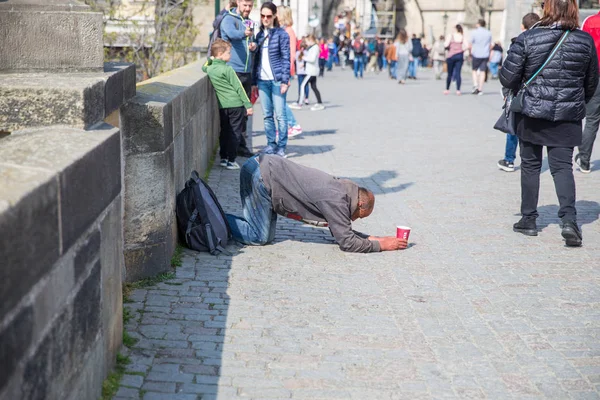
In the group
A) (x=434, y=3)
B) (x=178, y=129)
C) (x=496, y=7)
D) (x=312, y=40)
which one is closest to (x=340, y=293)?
(x=178, y=129)

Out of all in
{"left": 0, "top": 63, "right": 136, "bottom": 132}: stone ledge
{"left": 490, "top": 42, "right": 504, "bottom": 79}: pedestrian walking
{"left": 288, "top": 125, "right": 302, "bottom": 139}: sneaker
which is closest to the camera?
{"left": 0, "top": 63, "right": 136, "bottom": 132}: stone ledge

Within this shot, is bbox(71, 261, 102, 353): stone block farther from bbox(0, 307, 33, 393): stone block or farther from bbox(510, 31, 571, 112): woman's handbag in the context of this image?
bbox(510, 31, 571, 112): woman's handbag

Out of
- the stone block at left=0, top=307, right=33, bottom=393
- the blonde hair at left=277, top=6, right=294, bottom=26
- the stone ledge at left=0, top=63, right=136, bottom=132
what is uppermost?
the blonde hair at left=277, top=6, right=294, bottom=26

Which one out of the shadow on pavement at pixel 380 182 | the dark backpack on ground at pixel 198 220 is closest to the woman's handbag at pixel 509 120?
the shadow on pavement at pixel 380 182

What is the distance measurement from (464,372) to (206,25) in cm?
2210

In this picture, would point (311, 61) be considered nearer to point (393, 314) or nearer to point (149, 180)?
point (149, 180)

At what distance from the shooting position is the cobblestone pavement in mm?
4195

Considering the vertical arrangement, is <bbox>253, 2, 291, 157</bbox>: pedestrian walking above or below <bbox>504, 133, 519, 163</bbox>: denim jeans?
above

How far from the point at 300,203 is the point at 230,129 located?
3820mm

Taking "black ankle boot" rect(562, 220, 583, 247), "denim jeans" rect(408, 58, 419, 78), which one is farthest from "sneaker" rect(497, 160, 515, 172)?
"denim jeans" rect(408, 58, 419, 78)

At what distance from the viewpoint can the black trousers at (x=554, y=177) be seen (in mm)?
7137

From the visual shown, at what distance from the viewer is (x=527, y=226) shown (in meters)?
7.38

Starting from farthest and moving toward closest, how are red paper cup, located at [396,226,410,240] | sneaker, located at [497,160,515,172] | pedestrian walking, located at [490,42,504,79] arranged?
pedestrian walking, located at [490,42,504,79] → sneaker, located at [497,160,515,172] → red paper cup, located at [396,226,410,240]

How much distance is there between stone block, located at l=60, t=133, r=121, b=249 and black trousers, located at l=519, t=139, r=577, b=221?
4.23 metres
